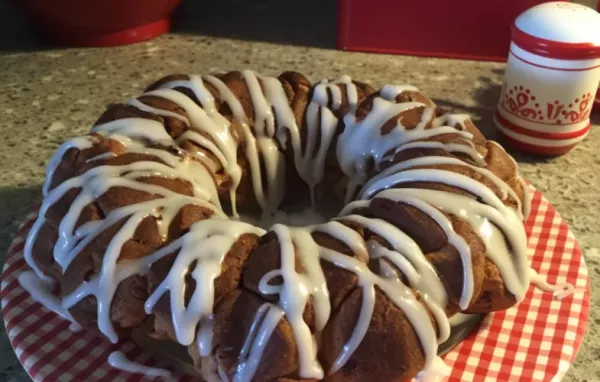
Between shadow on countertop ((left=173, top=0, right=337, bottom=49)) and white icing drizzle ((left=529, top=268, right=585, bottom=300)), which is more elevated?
white icing drizzle ((left=529, top=268, right=585, bottom=300))

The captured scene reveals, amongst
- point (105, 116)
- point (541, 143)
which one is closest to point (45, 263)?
point (105, 116)

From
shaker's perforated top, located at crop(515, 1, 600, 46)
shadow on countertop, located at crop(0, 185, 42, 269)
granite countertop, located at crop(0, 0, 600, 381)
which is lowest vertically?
granite countertop, located at crop(0, 0, 600, 381)

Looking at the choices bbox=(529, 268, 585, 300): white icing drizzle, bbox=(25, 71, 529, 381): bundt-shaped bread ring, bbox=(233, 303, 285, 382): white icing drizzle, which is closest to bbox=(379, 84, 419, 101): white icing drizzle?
bbox=(25, 71, 529, 381): bundt-shaped bread ring

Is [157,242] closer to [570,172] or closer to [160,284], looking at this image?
[160,284]

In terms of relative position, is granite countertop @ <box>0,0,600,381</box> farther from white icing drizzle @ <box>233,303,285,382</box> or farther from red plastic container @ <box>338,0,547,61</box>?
white icing drizzle @ <box>233,303,285,382</box>

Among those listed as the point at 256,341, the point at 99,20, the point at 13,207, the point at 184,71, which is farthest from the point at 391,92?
Result: the point at 99,20

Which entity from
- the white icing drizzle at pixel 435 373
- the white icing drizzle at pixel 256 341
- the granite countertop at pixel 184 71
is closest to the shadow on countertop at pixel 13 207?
the granite countertop at pixel 184 71
